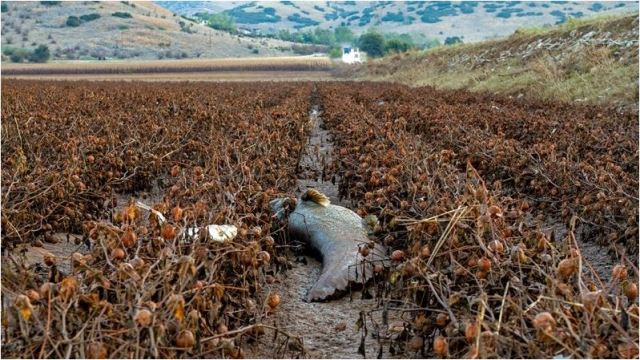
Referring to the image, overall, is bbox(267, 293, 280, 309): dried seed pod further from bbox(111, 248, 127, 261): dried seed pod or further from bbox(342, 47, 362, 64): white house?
bbox(342, 47, 362, 64): white house

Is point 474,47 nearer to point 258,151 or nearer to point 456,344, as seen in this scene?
point 258,151

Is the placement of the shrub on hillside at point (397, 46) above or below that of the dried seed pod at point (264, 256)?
below

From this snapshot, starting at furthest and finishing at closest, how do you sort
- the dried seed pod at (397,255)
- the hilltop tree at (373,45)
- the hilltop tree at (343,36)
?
the hilltop tree at (343,36), the hilltop tree at (373,45), the dried seed pod at (397,255)

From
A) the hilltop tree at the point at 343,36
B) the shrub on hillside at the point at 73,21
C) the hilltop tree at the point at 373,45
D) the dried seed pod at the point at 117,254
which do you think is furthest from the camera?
the hilltop tree at the point at 343,36

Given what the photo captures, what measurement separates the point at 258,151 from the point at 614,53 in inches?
484

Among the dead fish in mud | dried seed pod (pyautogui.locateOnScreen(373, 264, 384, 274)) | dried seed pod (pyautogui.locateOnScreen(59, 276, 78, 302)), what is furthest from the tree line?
dried seed pod (pyautogui.locateOnScreen(59, 276, 78, 302))

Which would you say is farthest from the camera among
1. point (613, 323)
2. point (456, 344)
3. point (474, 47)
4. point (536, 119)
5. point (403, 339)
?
point (474, 47)

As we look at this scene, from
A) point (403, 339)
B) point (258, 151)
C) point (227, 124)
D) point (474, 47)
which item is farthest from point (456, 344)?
point (474, 47)

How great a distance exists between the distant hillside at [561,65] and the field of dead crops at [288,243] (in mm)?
5438

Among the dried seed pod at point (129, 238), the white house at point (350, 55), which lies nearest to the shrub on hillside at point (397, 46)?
the white house at point (350, 55)

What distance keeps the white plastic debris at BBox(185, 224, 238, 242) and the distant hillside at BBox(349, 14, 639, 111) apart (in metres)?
9.97

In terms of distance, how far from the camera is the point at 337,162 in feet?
21.9

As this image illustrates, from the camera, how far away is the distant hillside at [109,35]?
262ft

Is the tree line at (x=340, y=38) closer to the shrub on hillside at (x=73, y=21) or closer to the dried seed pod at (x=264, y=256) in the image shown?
the shrub on hillside at (x=73, y=21)
